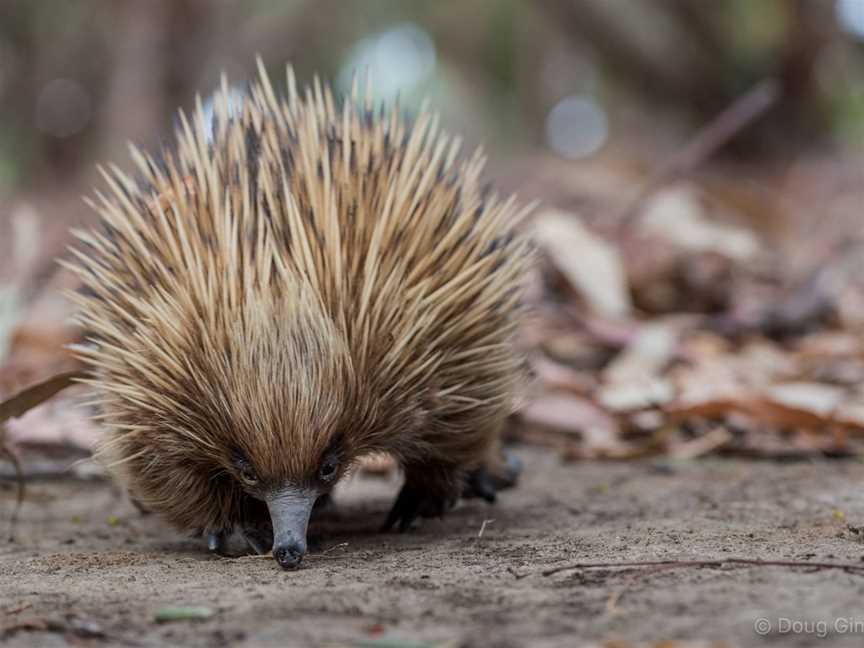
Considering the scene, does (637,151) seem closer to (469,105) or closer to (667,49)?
(667,49)

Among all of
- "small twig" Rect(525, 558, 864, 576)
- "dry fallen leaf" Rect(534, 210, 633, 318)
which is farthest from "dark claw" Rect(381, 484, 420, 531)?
"dry fallen leaf" Rect(534, 210, 633, 318)

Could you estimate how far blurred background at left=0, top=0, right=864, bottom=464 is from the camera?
5789 millimetres

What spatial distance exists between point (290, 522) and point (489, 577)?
0.53 meters

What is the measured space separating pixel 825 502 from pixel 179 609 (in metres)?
2.04

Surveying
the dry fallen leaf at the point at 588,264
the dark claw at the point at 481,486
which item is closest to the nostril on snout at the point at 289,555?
the dark claw at the point at 481,486

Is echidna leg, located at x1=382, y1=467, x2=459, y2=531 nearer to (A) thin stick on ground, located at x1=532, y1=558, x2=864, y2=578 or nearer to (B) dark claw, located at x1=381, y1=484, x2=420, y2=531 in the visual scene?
(B) dark claw, located at x1=381, y1=484, x2=420, y2=531

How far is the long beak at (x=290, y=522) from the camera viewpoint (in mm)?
2513

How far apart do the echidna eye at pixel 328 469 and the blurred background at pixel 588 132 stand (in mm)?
1277

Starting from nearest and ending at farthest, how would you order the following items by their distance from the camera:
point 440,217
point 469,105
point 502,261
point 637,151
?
1. point 440,217
2. point 502,261
3. point 637,151
4. point 469,105

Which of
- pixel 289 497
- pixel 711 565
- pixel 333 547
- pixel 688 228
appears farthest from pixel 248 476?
pixel 688 228

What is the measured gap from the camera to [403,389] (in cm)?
285

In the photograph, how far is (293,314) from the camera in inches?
98.7

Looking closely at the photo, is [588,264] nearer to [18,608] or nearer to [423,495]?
[423,495]

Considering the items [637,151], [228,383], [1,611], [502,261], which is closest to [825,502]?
[502,261]
